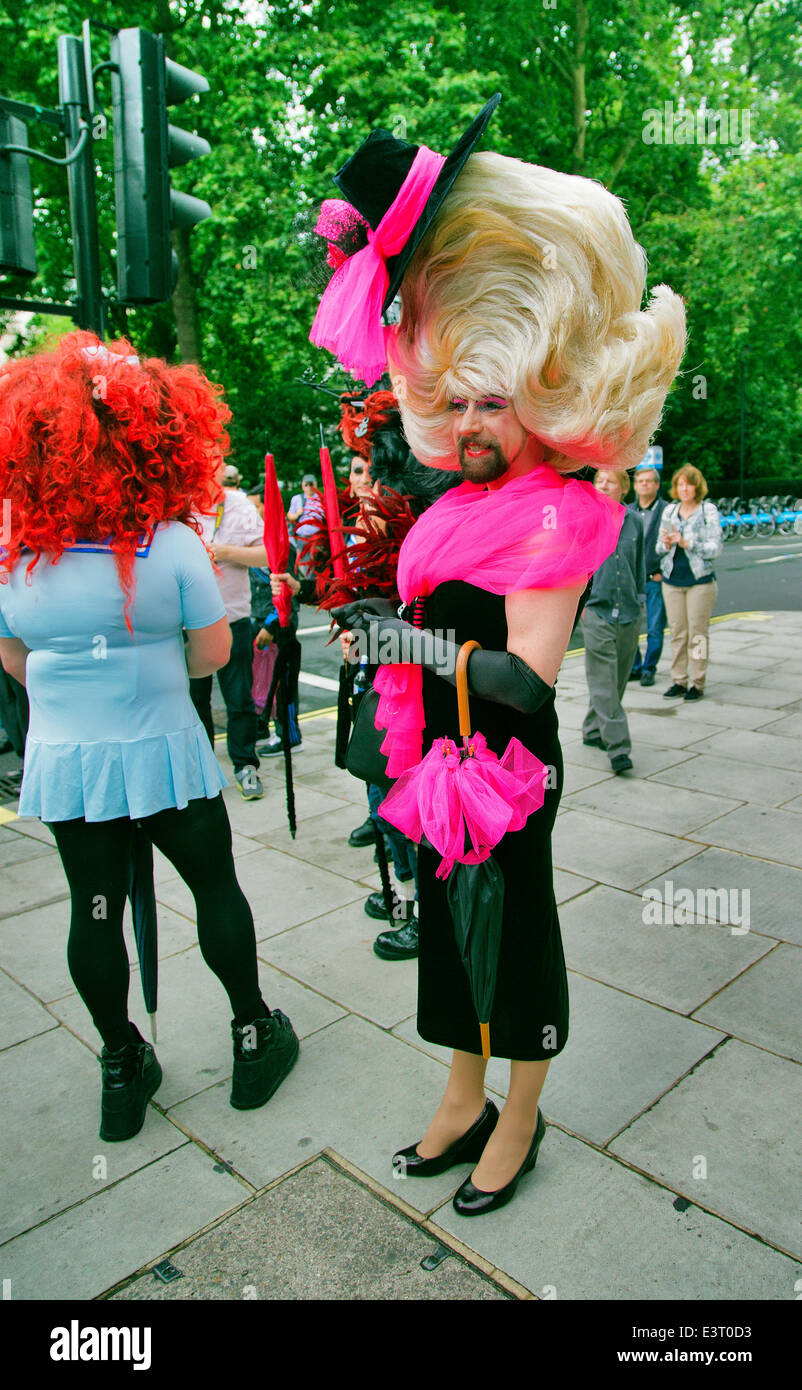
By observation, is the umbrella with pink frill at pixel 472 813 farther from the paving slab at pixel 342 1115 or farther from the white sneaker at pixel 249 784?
the white sneaker at pixel 249 784

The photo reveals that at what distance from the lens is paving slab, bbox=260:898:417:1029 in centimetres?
302

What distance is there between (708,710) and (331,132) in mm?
11186

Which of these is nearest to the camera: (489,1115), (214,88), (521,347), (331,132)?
(521,347)

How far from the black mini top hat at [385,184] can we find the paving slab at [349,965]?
214 centimetres

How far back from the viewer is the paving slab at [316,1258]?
1916mm

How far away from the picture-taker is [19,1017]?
3.04 meters

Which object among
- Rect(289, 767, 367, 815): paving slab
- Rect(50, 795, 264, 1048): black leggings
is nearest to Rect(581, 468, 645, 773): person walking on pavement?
Rect(289, 767, 367, 815): paving slab

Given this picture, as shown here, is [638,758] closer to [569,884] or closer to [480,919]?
[569,884]

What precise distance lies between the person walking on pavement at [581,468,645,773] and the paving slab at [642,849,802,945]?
50.8 inches

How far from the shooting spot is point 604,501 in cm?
194

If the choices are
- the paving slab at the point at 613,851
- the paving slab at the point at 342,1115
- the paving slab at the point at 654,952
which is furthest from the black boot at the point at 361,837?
the paving slab at the point at 342,1115

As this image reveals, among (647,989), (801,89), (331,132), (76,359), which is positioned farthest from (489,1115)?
(801,89)

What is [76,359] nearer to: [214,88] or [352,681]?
[352,681]

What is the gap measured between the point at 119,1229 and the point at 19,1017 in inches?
43.8
